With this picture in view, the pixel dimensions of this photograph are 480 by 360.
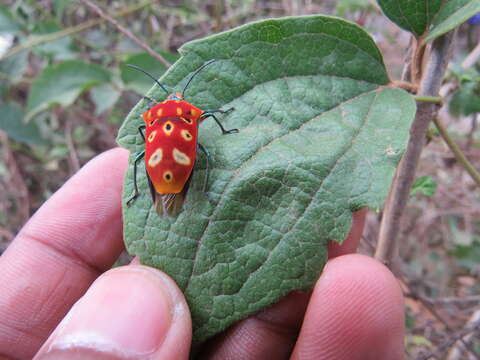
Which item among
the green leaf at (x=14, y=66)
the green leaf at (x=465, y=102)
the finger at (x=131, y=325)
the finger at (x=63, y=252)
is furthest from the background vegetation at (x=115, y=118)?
the finger at (x=131, y=325)

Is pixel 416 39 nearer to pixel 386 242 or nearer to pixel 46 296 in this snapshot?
pixel 386 242

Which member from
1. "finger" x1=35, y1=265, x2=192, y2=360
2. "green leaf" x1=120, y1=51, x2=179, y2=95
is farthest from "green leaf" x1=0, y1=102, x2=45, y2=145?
"finger" x1=35, y1=265, x2=192, y2=360

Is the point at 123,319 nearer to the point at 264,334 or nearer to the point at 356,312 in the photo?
the point at 264,334

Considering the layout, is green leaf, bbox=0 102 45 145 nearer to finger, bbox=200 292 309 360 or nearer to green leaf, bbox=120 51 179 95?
green leaf, bbox=120 51 179 95

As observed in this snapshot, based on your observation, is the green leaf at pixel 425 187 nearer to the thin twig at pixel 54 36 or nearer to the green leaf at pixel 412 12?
the green leaf at pixel 412 12

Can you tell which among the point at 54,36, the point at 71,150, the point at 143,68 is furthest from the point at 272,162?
the point at 71,150
